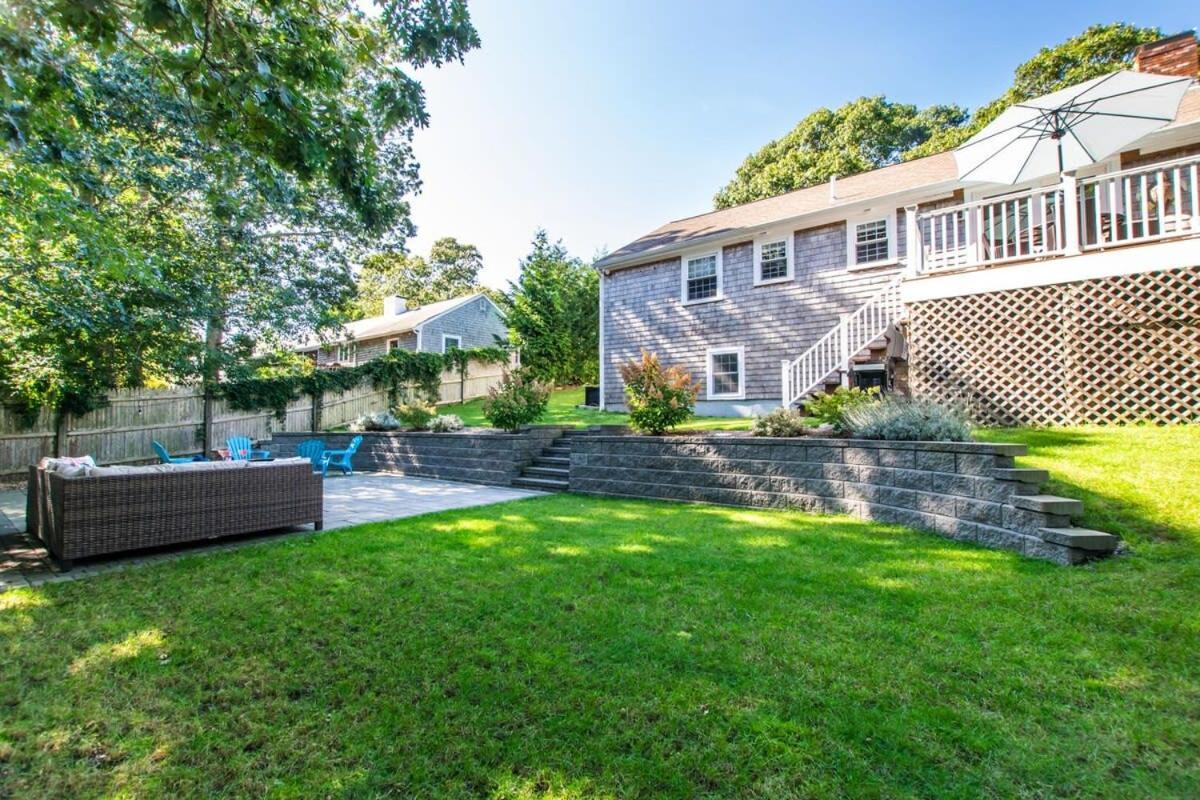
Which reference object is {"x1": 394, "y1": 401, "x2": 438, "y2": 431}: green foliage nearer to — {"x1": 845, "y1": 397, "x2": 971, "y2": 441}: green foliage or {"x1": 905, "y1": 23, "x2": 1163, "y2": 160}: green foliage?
{"x1": 845, "y1": 397, "x2": 971, "y2": 441}: green foliage

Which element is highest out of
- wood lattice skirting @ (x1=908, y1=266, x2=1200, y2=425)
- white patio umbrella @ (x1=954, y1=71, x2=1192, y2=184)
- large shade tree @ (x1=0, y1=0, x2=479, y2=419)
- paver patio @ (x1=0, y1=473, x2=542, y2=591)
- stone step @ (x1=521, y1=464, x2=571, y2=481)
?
white patio umbrella @ (x1=954, y1=71, x2=1192, y2=184)

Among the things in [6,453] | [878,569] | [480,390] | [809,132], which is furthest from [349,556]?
[809,132]

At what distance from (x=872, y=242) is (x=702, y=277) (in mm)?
4227

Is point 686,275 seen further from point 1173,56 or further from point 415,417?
point 1173,56

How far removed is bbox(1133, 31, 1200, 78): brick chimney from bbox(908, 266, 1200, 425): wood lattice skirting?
6.38 meters

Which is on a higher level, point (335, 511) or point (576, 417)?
point (576, 417)

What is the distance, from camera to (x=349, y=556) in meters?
4.74

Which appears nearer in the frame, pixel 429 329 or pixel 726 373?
pixel 726 373

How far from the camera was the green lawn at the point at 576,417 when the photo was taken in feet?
34.1

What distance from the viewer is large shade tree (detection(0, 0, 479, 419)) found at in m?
3.46

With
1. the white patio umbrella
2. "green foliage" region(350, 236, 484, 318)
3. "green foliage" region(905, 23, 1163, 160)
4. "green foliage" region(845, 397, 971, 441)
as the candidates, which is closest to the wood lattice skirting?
the white patio umbrella

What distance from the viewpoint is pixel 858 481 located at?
5.71m

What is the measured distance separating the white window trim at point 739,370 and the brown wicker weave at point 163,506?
32.7 feet

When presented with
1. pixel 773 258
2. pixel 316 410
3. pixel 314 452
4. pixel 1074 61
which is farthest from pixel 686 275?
pixel 1074 61
